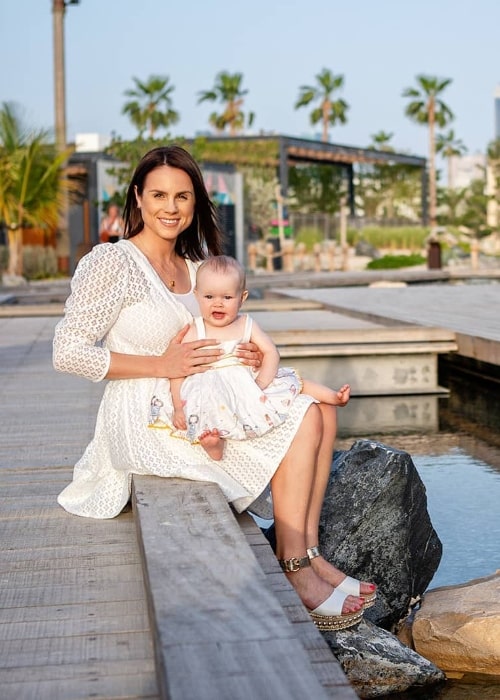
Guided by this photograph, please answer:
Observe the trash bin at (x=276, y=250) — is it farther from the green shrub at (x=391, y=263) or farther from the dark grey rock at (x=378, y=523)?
the dark grey rock at (x=378, y=523)

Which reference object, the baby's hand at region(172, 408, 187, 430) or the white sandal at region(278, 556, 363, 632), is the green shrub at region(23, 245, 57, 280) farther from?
the white sandal at region(278, 556, 363, 632)

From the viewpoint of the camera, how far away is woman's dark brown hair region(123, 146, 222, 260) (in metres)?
3.81

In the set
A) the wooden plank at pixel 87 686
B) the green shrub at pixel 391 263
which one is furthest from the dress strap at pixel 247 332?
the green shrub at pixel 391 263

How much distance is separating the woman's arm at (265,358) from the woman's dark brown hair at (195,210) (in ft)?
1.80

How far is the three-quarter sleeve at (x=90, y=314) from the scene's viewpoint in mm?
3629

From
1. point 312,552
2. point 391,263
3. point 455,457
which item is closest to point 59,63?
point 391,263

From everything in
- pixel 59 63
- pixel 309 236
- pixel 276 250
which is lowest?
pixel 276 250

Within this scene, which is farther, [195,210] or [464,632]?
[195,210]

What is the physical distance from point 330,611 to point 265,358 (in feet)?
2.65

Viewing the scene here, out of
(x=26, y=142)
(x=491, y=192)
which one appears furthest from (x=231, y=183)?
(x=491, y=192)

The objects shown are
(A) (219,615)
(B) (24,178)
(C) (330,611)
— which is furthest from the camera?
(B) (24,178)

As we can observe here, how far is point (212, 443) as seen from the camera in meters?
3.38

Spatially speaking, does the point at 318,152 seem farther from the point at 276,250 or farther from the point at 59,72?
the point at 59,72

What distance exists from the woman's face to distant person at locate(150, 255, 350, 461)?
283mm
